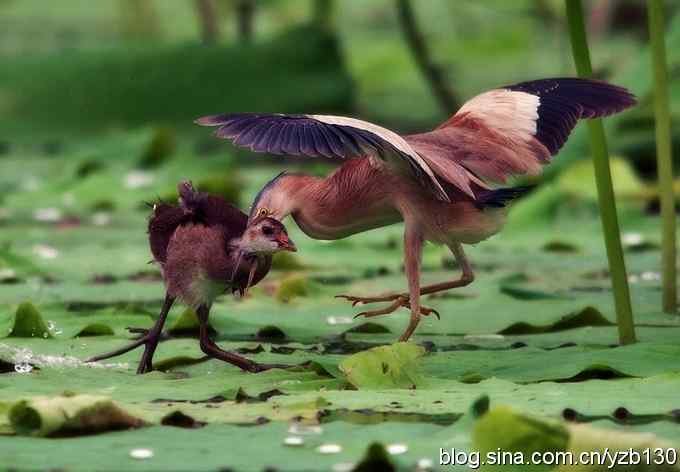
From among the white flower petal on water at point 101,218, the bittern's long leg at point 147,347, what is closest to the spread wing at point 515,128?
the bittern's long leg at point 147,347

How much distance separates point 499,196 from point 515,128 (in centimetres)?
40

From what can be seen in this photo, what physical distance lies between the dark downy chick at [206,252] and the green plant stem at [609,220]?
0.86m

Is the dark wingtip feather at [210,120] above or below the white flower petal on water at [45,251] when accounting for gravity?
above

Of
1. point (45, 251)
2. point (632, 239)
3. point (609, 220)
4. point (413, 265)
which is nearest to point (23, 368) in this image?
point (413, 265)

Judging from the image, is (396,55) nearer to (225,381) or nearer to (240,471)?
(225,381)

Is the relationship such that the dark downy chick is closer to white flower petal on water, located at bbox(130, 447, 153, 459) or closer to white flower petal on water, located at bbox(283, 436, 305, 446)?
white flower petal on water, located at bbox(283, 436, 305, 446)

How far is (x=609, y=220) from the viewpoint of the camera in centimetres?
411

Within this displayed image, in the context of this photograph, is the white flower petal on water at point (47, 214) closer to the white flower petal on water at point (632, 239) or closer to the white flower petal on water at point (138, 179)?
the white flower petal on water at point (138, 179)

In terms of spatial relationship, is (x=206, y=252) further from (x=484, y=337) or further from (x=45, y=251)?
(x=45, y=251)

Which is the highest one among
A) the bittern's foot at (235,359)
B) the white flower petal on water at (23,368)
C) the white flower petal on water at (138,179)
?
the white flower petal on water at (138,179)

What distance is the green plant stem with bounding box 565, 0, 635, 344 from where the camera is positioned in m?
4.07

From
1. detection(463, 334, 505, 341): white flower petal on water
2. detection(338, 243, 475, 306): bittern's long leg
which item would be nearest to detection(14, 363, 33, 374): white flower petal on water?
detection(338, 243, 475, 306): bittern's long leg

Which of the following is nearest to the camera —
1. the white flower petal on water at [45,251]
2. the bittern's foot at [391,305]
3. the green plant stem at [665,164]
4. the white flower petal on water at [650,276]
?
the bittern's foot at [391,305]

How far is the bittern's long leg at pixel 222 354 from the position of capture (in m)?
3.76
